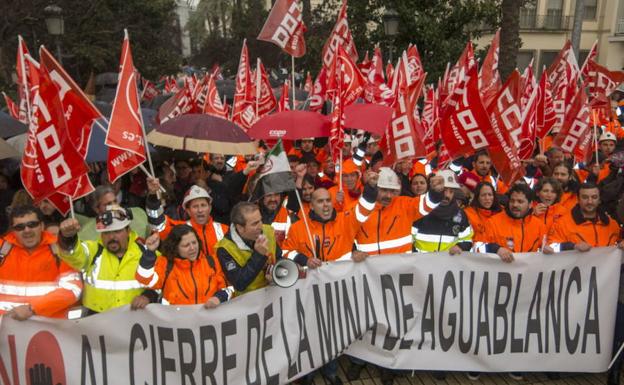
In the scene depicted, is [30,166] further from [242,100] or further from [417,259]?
[242,100]

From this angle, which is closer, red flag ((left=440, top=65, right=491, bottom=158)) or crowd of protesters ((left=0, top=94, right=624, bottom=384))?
crowd of protesters ((left=0, top=94, right=624, bottom=384))

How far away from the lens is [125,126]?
426cm

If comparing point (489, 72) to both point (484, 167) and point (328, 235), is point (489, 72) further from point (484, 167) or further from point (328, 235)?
point (328, 235)

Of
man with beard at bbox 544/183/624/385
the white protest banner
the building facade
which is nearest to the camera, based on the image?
the white protest banner

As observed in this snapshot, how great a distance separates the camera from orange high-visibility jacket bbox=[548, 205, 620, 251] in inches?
180

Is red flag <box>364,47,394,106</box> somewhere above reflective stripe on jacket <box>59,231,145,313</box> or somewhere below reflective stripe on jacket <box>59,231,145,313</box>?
above

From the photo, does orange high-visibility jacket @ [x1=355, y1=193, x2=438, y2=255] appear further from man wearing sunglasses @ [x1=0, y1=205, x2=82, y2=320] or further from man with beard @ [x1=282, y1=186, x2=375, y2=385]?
man wearing sunglasses @ [x1=0, y1=205, x2=82, y2=320]

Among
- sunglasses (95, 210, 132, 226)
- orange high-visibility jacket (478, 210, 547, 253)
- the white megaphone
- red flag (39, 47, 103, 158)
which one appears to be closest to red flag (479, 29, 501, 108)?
orange high-visibility jacket (478, 210, 547, 253)

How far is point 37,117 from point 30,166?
13.8 inches

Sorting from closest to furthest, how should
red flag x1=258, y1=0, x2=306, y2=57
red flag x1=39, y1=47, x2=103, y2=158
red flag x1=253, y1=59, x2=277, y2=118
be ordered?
red flag x1=39, y1=47, x2=103, y2=158 → red flag x1=258, y1=0, x2=306, y2=57 → red flag x1=253, y1=59, x2=277, y2=118

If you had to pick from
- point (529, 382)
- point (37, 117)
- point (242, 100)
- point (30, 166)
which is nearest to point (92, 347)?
point (30, 166)

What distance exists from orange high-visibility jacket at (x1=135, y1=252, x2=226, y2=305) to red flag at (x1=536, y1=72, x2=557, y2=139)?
207 inches

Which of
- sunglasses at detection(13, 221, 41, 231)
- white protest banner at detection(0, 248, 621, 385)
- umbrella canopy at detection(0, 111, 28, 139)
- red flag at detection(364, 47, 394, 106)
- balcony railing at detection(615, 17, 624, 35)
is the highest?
balcony railing at detection(615, 17, 624, 35)

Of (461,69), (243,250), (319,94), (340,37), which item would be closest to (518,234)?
(243,250)
